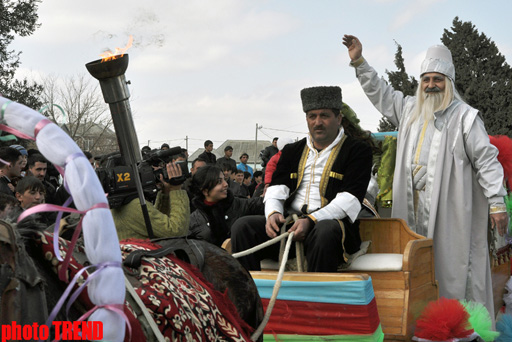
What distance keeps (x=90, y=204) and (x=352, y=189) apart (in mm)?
2718

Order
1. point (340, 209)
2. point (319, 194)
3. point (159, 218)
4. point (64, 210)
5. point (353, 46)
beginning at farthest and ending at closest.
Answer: point (353, 46) → point (319, 194) → point (159, 218) → point (340, 209) → point (64, 210)

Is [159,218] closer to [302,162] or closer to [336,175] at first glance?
[302,162]

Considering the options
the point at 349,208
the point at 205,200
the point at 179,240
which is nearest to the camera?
the point at 179,240

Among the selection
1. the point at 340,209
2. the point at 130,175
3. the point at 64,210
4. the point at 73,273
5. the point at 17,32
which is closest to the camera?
the point at 64,210

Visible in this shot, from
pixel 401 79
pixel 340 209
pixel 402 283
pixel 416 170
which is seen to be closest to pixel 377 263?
pixel 402 283

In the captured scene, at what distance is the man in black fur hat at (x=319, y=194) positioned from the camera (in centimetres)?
382

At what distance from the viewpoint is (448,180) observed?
Answer: 16.0 feet

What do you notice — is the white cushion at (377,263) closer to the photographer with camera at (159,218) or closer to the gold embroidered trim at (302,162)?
the gold embroidered trim at (302,162)

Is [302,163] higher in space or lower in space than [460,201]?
higher

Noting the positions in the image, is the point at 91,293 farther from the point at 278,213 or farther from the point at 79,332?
the point at 278,213

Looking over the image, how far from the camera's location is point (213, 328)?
7.23 ft

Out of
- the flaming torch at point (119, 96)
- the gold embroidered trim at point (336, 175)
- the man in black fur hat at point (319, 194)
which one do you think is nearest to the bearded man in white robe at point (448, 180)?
the man in black fur hat at point (319, 194)

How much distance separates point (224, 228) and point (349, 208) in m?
1.66

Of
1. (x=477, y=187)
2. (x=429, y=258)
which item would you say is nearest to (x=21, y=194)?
(x=429, y=258)
